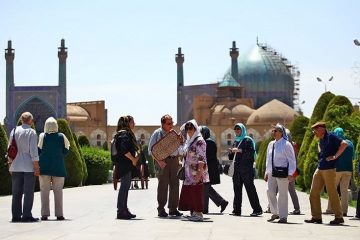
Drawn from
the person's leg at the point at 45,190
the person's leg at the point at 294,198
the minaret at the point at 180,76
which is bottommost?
the person's leg at the point at 294,198

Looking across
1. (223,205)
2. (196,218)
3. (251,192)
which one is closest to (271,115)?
(223,205)

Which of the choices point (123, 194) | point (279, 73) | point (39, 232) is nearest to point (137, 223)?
point (123, 194)

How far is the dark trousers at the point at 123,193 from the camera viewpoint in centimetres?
1061

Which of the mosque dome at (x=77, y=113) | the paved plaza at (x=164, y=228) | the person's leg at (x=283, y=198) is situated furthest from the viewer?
the mosque dome at (x=77, y=113)

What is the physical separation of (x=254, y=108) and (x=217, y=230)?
84.8m

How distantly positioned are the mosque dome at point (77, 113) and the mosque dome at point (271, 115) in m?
16.2

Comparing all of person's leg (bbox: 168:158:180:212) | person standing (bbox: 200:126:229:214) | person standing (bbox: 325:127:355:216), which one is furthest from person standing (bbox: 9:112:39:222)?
person standing (bbox: 325:127:355:216)

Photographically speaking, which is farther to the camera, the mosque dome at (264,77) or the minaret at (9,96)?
the mosque dome at (264,77)

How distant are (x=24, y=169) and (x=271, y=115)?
75163mm

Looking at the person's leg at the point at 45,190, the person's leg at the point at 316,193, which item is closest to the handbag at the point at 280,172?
the person's leg at the point at 316,193

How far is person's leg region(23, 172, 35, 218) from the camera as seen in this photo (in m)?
10.3

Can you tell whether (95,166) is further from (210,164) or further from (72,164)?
(210,164)

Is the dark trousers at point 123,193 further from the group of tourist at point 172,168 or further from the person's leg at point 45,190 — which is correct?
the person's leg at point 45,190

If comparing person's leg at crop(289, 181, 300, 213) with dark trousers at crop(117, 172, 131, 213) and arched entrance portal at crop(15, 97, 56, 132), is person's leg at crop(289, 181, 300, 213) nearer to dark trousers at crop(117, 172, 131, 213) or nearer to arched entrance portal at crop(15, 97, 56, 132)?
dark trousers at crop(117, 172, 131, 213)
